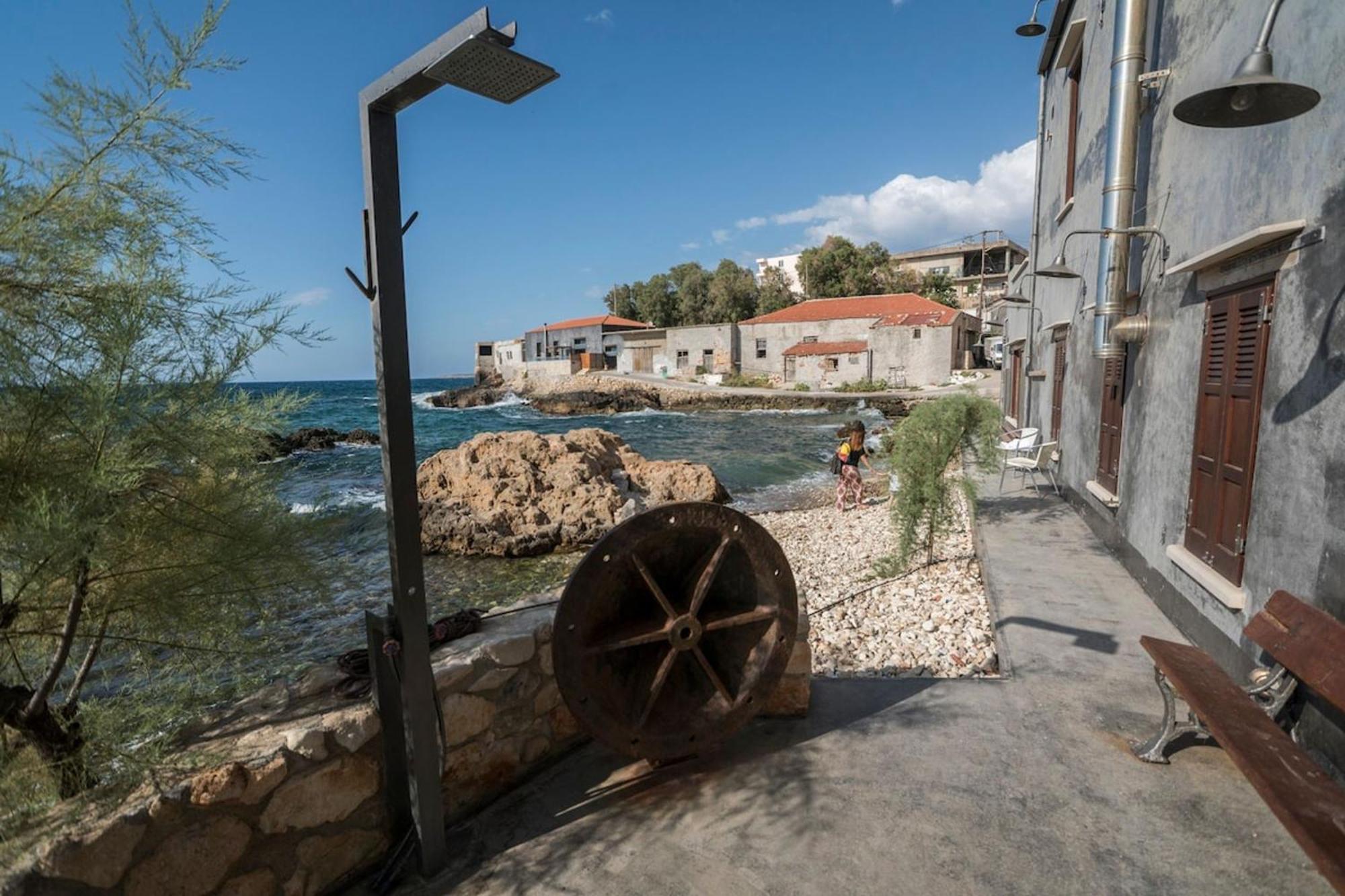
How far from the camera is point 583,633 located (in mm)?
2982

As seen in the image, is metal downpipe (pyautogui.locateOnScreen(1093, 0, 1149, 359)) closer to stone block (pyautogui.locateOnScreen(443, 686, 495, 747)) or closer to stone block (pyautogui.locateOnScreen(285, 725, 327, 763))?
stone block (pyautogui.locateOnScreen(443, 686, 495, 747))

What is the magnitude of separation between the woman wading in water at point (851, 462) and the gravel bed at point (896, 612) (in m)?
1.98

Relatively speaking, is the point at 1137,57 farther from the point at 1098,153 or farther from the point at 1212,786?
the point at 1212,786

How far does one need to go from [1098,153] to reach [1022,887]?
8.38 m

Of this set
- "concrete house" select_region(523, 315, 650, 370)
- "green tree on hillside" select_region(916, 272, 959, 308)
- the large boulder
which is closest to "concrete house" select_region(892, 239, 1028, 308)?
"green tree on hillside" select_region(916, 272, 959, 308)

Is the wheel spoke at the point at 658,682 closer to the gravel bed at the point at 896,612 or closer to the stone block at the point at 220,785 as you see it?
the gravel bed at the point at 896,612

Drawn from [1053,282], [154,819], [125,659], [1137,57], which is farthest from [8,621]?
[1053,282]

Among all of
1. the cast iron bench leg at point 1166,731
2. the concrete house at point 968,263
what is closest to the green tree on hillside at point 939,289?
the concrete house at point 968,263

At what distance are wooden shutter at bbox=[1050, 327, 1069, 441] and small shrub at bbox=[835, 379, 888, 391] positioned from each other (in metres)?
33.6

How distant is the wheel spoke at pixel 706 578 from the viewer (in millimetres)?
3213

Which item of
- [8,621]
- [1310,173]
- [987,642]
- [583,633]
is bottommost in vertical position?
[987,642]

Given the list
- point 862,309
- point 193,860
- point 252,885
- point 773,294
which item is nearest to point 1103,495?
point 252,885

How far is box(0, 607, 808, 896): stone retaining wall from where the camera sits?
2.08 m

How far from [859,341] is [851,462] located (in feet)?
121
